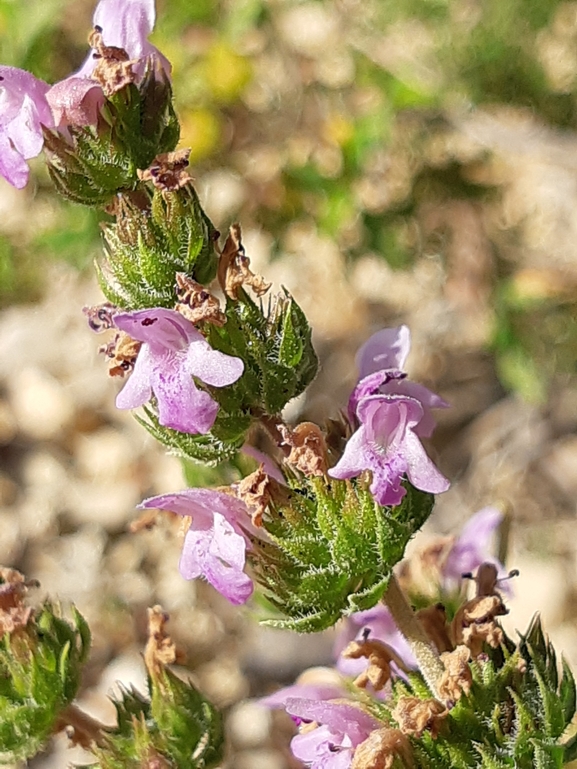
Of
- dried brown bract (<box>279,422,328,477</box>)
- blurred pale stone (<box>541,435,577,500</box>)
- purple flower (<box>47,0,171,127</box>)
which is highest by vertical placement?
purple flower (<box>47,0,171,127</box>)

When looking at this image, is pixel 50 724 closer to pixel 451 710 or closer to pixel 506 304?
pixel 451 710

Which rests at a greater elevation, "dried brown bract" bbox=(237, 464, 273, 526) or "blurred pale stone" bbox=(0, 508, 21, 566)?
"dried brown bract" bbox=(237, 464, 273, 526)

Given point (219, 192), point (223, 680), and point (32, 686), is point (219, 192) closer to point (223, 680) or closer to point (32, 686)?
point (223, 680)

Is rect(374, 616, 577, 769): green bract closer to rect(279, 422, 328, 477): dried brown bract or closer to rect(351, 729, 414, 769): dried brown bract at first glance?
rect(351, 729, 414, 769): dried brown bract

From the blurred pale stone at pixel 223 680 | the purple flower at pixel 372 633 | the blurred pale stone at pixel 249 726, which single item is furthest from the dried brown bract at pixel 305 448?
the blurred pale stone at pixel 223 680

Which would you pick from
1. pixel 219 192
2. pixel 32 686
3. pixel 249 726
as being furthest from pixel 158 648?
pixel 219 192

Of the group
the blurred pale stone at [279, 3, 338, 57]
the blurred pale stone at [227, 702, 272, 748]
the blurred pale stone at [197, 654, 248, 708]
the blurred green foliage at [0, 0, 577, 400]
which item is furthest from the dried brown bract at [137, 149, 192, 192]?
the blurred pale stone at [279, 3, 338, 57]
